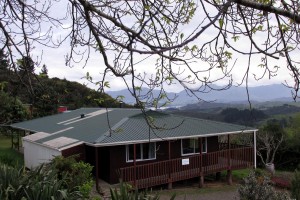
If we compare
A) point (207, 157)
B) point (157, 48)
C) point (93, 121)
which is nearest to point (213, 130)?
point (207, 157)

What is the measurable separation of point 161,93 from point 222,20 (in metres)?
1.33

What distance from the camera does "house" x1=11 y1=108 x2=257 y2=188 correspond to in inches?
697

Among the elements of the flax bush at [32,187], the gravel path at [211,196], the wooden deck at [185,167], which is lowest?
the gravel path at [211,196]

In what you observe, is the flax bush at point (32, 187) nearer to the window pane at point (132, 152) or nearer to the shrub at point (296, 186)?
the shrub at point (296, 186)

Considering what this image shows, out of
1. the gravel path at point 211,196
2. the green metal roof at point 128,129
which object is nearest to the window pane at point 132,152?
the green metal roof at point 128,129

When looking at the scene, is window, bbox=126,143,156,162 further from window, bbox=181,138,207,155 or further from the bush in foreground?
the bush in foreground

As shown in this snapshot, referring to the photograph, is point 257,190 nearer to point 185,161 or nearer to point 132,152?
point 185,161

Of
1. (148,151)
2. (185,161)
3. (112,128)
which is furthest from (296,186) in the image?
(112,128)

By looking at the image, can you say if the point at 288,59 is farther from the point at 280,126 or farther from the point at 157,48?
the point at 280,126

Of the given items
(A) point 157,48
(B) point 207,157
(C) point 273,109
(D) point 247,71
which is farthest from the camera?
(C) point 273,109

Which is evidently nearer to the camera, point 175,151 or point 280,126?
point 175,151

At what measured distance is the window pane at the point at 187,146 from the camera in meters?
21.1

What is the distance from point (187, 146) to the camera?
21.3 meters

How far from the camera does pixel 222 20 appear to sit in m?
3.42
